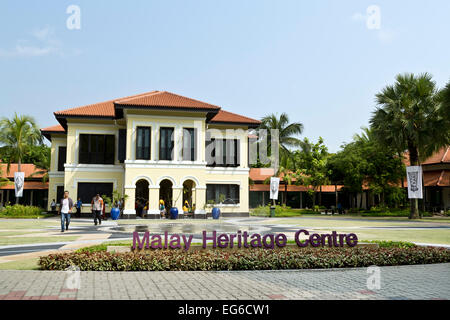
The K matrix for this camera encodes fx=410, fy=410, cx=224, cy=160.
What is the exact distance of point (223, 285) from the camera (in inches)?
285

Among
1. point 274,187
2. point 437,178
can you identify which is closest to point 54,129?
point 274,187

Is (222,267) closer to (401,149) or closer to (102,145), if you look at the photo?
(102,145)

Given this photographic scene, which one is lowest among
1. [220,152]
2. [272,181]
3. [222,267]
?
[222,267]

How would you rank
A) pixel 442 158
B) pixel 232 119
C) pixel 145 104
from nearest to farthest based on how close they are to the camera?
pixel 145 104
pixel 232 119
pixel 442 158

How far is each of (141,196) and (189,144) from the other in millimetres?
6155

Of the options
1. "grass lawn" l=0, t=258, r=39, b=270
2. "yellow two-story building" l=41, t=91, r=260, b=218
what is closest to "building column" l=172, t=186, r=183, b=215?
"yellow two-story building" l=41, t=91, r=260, b=218

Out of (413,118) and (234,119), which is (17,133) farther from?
(413,118)

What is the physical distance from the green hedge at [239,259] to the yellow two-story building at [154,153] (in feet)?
63.2

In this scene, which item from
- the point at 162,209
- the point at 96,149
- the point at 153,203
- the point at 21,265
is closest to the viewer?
the point at 21,265

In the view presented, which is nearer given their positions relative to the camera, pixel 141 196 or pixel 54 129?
pixel 141 196

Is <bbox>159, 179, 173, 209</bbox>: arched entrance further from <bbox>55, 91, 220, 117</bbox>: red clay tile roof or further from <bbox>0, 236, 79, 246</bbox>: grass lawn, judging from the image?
<bbox>0, 236, 79, 246</bbox>: grass lawn
